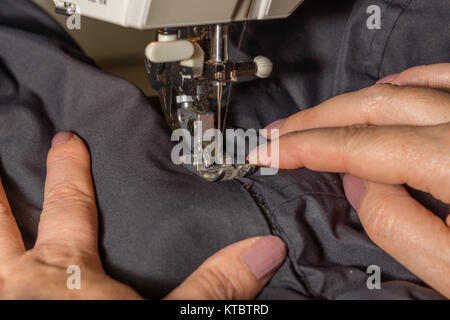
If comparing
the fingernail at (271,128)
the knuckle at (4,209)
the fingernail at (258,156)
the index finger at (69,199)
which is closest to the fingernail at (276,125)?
the fingernail at (271,128)

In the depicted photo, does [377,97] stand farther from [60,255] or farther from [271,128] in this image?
[60,255]

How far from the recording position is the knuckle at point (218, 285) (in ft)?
1.81

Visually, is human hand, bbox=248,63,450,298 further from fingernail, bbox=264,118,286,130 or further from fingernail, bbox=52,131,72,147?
fingernail, bbox=52,131,72,147

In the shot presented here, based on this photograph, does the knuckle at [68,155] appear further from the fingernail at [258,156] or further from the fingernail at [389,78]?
the fingernail at [389,78]

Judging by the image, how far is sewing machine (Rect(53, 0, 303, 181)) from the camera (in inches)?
21.0

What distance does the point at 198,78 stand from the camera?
2.12ft

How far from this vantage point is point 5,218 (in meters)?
0.63

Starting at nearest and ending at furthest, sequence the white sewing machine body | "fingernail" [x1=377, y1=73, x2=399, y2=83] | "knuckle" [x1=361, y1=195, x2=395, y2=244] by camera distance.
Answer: the white sewing machine body, "knuckle" [x1=361, y1=195, x2=395, y2=244], "fingernail" [x1=377, y1=73, x2=399, y2=83]

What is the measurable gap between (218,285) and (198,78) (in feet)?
0.97

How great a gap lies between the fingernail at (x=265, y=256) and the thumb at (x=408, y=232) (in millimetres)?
150

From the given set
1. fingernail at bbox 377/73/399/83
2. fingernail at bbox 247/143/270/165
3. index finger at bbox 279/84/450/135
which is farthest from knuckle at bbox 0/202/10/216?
fingernail at bbox 377/73/399/83
